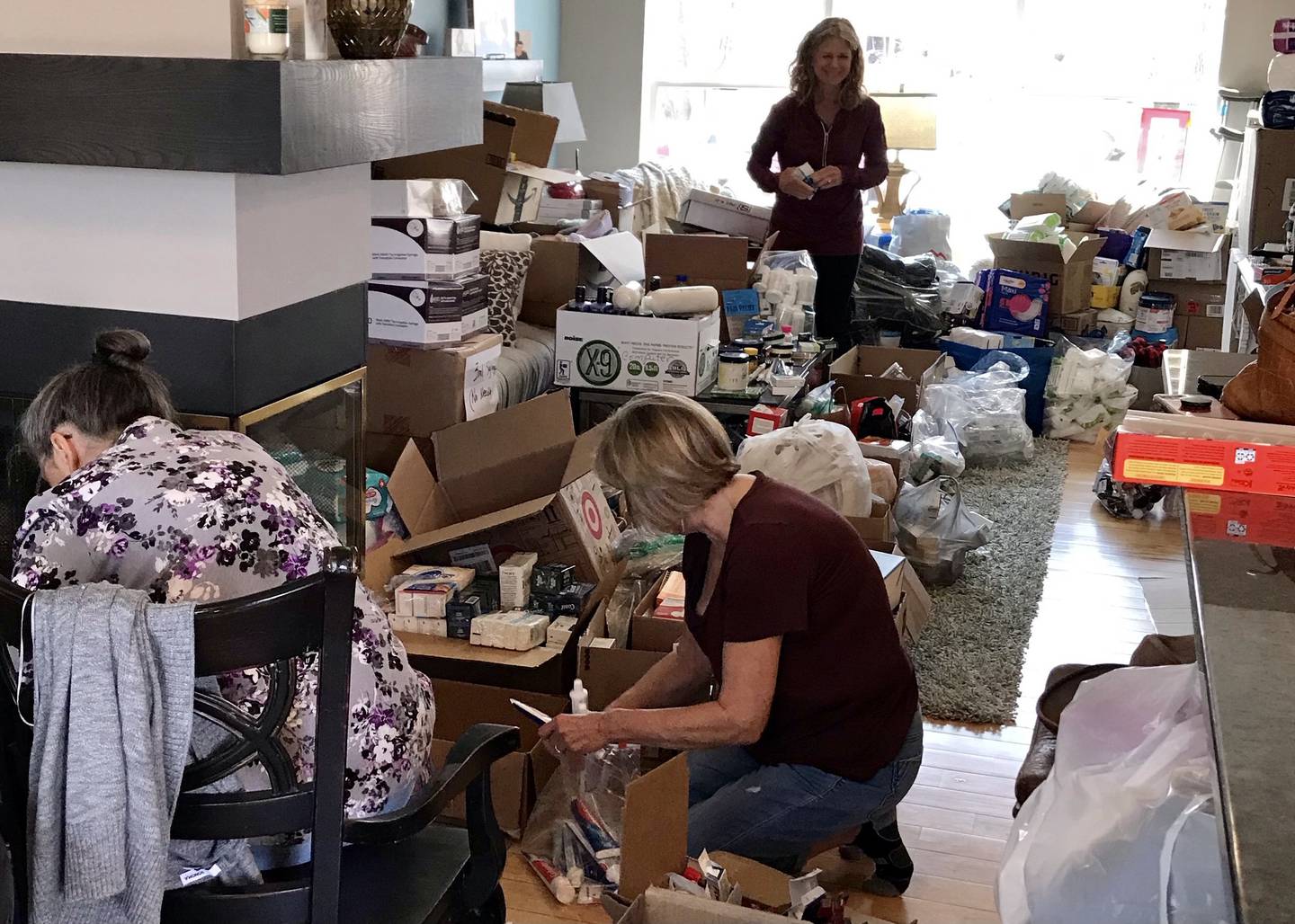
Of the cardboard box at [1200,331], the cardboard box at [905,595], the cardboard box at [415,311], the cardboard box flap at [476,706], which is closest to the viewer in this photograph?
the cardboard box flap at [476,706]

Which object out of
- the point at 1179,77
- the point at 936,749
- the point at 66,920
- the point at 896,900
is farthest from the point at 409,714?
the point at 1179,77

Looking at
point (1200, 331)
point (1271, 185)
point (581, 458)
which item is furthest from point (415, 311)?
point (1200, 331)

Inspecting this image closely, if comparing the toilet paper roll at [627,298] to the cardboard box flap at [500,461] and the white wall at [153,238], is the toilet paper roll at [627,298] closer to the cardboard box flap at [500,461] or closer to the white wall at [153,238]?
the cardboard box flap at [500,461]

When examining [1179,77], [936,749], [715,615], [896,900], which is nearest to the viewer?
[715,615]

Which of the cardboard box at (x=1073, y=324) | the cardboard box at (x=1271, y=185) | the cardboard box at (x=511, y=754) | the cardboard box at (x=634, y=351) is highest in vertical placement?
the cardboard box at (x=1271, y=185)

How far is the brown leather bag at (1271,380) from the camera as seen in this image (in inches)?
68.5

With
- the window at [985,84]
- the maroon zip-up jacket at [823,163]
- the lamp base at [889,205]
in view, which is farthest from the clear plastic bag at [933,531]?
the window at [985,84]

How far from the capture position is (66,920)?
1.47m

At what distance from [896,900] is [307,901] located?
138 cm

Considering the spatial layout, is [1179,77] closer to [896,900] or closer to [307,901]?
[896,900]

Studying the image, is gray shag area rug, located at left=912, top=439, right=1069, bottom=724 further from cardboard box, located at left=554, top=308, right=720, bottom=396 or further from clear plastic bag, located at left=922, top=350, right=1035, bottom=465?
cardboard box, located at left=554, top=308, right=720, bottom=396

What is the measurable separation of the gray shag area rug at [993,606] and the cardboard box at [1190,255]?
1820mm

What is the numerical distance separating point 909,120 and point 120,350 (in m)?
5.60

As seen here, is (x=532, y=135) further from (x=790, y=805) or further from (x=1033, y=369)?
(x=790, y=805)
